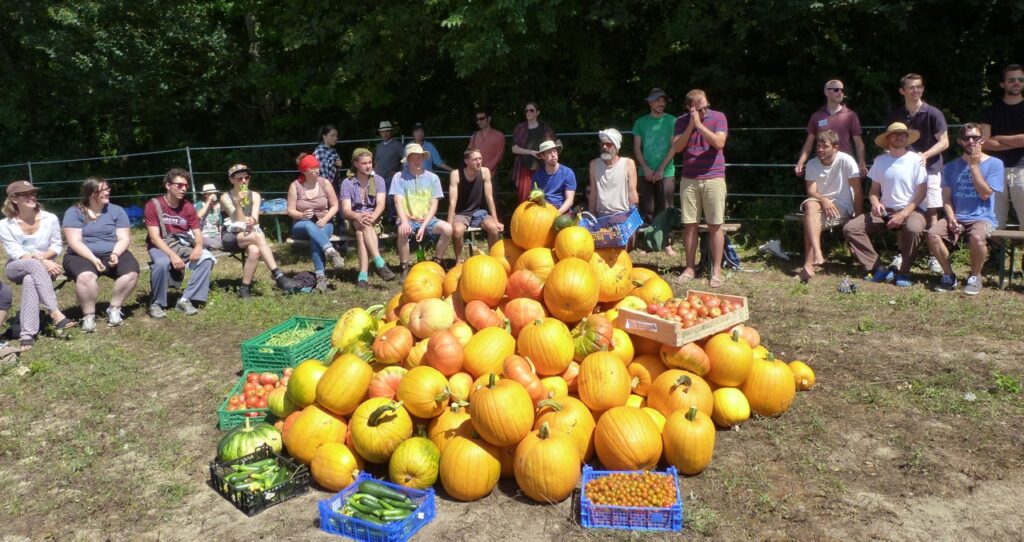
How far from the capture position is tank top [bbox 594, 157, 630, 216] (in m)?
8.24

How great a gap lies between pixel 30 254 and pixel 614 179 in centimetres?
588

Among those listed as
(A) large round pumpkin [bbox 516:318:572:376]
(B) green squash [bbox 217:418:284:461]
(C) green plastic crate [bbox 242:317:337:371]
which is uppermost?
(A) large round pumpkin [bbox 516:318:572:376]

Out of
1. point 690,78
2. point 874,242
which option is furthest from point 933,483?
point 690,78

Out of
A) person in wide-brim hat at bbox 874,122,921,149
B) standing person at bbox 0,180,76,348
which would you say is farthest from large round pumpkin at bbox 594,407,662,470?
standing person at bbox 0,180,76,348

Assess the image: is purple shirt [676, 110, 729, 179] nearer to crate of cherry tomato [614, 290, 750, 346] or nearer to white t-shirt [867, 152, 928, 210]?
white t-shirt [867, 152, 928, 210]

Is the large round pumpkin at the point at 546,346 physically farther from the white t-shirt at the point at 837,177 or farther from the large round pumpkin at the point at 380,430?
the white t-shirt at the point at 837,177

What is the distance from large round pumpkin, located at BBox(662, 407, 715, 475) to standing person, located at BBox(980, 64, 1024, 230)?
5.20m

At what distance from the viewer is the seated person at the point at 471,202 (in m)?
9.08

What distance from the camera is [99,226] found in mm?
8195

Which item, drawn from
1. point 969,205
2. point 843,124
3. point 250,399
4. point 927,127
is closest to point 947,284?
point 969,205

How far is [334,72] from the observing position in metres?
13.0

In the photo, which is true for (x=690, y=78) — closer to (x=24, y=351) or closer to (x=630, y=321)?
(x=630, y=321)

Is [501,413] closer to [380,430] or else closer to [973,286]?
[380,430]

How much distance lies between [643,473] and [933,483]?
5.22 ft
